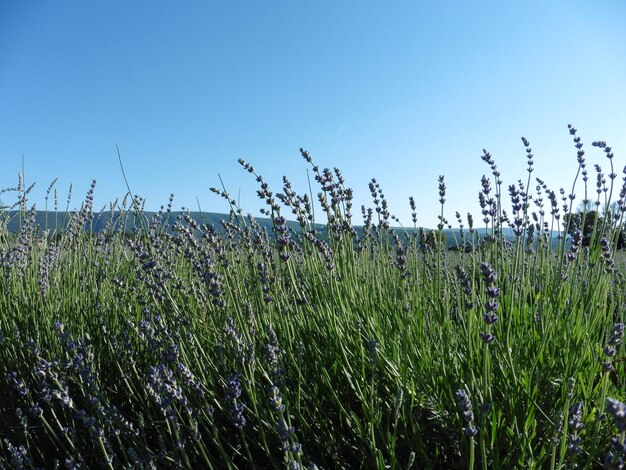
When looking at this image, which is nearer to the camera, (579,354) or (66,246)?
(579,354)

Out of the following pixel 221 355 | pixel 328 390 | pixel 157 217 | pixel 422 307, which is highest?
pixel 157 217

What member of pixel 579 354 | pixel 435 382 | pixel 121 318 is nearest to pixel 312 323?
pixel 435 382

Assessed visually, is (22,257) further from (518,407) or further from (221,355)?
(518,407)

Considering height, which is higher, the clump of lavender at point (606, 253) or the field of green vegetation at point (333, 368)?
the clump of lavender at point (606, 253)

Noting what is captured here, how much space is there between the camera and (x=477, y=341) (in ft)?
5.31

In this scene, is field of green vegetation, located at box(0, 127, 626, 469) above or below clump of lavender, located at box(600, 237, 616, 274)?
below

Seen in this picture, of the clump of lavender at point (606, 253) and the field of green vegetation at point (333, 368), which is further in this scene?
the clump of lavender at point (606, 253)

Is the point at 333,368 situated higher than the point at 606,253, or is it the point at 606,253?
the point at 606,253

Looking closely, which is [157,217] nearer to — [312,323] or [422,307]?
[312,323]

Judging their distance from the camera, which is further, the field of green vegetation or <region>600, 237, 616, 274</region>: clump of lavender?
<region>600, 237, 616, 274</region>: clump of lavender

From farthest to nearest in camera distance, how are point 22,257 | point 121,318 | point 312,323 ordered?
1. point 22,257
2. point 121,318
3. point 312,323

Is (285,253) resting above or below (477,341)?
above

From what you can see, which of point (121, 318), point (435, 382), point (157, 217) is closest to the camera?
point (435, 382)

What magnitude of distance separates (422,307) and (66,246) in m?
3.51
